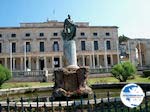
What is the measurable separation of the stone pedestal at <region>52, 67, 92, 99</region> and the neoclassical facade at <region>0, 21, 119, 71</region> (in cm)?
3779

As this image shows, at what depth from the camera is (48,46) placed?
54750mm

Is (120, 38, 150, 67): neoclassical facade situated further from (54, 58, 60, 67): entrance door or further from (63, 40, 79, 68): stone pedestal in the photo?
(63, 40, 79, 68): stone pedestal

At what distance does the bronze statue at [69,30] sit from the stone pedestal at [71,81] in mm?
1928

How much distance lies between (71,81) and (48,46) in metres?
41.2

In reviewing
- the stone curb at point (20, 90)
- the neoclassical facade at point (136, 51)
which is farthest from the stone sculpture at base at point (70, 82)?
the neoclassical facade at point (136, 51)

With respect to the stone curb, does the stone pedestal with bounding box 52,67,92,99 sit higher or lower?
higher

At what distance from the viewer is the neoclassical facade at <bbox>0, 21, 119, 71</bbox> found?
53.0 meters

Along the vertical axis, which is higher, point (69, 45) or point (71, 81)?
point (69, 45)

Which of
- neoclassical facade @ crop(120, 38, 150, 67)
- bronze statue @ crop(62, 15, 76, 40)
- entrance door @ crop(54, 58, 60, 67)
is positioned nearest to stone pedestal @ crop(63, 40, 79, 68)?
bronze statue @ crop(62, 15, 76, 40)

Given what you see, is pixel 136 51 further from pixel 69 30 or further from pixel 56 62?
pixel 69 30

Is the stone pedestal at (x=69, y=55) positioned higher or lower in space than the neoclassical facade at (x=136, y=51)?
lower

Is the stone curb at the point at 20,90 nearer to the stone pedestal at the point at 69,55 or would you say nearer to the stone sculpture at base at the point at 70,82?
the stone pedestal at the point at 69,55

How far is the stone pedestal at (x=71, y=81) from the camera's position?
13797mm

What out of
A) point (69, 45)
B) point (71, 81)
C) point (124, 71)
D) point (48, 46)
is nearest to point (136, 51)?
point (48, 46)
